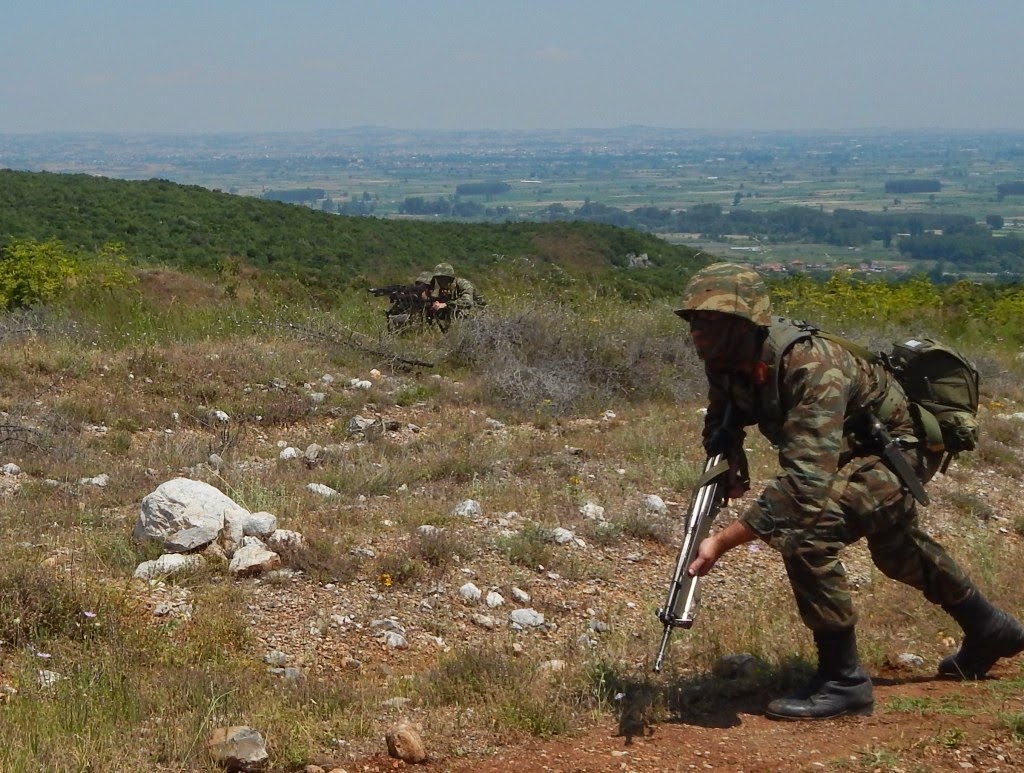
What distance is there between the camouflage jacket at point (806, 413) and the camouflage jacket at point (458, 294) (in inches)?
314

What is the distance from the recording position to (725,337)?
3242mm

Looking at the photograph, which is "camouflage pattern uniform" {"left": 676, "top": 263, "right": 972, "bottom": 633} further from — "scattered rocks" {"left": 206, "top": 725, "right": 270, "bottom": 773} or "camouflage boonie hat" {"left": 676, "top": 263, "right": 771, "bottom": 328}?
"scattered rocks" {"left": 206, "top": 725, "right": 270, "bottom": 773}

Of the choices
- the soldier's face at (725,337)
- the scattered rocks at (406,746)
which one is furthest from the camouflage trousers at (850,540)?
the scattered rocks at (406,746)

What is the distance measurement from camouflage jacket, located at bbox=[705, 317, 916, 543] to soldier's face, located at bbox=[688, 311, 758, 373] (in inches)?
2.0

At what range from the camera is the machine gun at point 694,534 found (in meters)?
3.24

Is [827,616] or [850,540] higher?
[850,540]

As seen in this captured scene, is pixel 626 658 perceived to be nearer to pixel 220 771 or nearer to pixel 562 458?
pixel 220 771

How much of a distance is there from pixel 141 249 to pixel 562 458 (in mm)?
21116

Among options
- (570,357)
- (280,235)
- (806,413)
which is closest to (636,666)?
(806,413)

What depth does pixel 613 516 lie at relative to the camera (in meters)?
5.61

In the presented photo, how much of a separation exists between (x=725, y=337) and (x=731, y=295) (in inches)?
5.2

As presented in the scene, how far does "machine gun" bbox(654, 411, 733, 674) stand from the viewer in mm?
3238

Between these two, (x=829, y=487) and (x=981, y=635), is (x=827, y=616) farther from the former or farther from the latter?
(x=981, y=635)

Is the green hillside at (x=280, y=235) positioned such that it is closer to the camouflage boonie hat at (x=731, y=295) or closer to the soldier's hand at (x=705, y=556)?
the camouflage boonie hat at (x=731, y=295)
